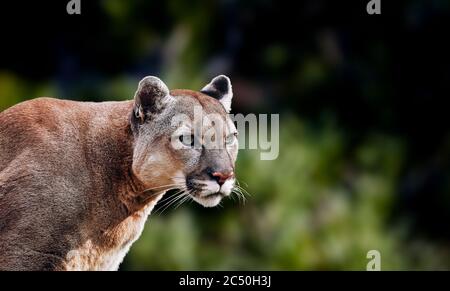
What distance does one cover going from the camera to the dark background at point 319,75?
21.8m

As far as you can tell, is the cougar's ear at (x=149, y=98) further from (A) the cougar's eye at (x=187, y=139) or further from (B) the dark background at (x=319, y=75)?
(B) the dark background at (x=319, y=75)

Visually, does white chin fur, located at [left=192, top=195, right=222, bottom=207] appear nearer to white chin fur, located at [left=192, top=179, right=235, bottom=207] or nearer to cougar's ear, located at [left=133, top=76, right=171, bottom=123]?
white chin fur, located at [left=192, top=179, right=235, bottom=207]

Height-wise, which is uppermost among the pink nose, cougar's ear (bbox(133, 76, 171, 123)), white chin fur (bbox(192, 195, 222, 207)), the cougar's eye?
cougar's ear (bbox(133, 76, 171, 123))

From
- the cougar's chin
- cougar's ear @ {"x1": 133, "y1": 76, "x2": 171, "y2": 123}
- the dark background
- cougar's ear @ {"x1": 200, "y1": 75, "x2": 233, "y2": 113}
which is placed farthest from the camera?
the dark background

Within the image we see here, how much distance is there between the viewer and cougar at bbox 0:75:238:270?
7.81 metres

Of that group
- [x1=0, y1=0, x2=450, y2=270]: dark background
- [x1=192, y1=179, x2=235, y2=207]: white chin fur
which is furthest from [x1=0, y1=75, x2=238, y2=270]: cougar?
[x1=0, y1=0, x2=450, y2=270]: dark background

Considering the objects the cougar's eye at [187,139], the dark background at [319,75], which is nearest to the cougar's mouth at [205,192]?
the cougar's eye at [187,139]

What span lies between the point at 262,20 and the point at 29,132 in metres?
18.8

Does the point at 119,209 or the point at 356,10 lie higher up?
the point at 356,10

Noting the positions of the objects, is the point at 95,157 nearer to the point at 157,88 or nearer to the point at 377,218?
the point at 157,88

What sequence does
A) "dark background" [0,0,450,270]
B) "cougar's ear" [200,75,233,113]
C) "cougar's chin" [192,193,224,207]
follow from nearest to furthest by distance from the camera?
"cougar's chin" [192,193,224,207], "cougar's ear" [200,75,233,113], "dark background" [0,0,450,270]

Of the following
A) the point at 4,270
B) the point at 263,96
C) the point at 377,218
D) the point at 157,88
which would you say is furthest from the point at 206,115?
the point at 263,96

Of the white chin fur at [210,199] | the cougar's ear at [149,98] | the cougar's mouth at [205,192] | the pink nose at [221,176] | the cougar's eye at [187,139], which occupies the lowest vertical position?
the white chin fur at [210,199]

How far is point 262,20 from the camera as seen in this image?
26531 mm
